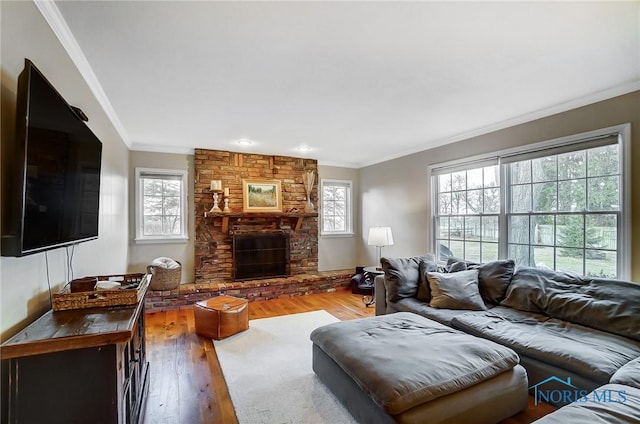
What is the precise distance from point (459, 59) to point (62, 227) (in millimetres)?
2724

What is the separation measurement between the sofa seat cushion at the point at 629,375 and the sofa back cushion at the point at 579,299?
1.93 ft

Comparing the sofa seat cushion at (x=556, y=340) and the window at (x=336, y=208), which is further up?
the window at (x=336, y=208)

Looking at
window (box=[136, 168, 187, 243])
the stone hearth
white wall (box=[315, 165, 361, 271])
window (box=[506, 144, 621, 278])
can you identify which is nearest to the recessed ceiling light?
window (box=[136, 168, 187, 243])

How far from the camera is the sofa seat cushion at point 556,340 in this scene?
6.29ft

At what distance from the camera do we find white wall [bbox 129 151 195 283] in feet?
15.2

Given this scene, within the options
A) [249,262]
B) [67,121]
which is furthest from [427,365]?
[249,262]

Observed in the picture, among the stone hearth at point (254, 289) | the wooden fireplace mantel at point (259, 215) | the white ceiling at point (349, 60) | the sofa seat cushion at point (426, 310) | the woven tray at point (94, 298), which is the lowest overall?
the stone hearth at point (254, 289)

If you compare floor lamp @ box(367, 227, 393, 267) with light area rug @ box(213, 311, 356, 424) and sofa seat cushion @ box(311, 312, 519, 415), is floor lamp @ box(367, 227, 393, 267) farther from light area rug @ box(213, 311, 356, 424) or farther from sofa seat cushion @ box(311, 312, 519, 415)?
sofa seat cushion @ box(311, 312, 519, 415)

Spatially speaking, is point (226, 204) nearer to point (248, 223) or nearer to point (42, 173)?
point (248, 223)

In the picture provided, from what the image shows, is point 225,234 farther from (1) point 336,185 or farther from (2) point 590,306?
(2) point 590,306

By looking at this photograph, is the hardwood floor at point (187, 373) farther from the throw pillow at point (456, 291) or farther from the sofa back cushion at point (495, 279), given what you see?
the sofa back cushion at point (495, 279)

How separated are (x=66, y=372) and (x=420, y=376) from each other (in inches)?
67.0

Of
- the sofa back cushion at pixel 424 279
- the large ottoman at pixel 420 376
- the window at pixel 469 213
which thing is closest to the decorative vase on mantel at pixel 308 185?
the window at pixel 469 213

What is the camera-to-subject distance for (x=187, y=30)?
1868mm
